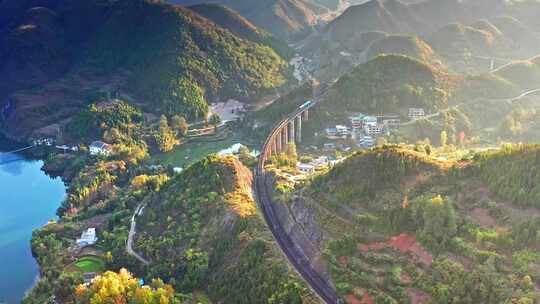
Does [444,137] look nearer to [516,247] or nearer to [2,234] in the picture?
[516,247]

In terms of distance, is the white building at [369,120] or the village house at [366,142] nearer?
the village house at [366,142]

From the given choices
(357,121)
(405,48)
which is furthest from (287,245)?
(405,48)

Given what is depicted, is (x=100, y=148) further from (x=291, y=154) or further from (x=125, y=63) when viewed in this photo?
(x=125, y=63)

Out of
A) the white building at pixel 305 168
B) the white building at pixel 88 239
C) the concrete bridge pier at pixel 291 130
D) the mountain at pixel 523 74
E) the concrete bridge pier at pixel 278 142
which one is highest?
the mountain at pixel 523 74

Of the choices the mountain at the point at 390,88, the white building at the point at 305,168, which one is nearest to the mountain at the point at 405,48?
the mountain at the point at 390,88

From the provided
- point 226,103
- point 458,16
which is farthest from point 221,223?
point 458,16

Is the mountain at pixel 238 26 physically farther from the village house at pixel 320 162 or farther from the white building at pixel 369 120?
the village house at pixel 320 162
